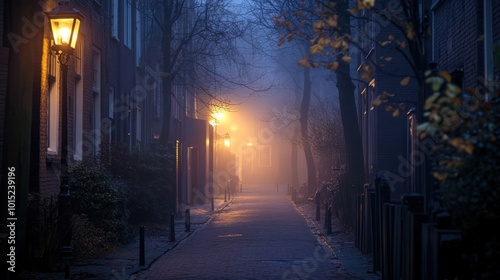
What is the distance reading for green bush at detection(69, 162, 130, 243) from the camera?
16.2m

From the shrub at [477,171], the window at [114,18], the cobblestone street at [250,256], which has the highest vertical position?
the window at [114,18]

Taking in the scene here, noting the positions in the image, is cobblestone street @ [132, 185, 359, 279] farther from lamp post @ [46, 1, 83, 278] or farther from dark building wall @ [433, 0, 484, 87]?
dark building wall @ [433, 0, 484, 87]

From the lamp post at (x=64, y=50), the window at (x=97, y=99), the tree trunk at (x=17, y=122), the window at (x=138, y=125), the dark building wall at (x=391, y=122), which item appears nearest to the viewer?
the tree trunk at (x=17, y=122)

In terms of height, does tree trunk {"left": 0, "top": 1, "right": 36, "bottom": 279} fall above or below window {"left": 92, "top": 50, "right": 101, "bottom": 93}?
below

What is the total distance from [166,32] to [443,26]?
12.4 metres

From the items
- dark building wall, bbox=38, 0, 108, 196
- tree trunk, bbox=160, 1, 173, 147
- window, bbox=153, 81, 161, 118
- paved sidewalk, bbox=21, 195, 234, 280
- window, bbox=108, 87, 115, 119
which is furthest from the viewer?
window, bbox=153, 81, 161, 118

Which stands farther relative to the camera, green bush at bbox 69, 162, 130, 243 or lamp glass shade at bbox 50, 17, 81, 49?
green bush at bbox 69, 162, 130, 243

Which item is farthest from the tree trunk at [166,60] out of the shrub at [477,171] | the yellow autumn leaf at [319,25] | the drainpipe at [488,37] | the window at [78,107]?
the shrub at [477,171]

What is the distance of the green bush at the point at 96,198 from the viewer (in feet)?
53.3

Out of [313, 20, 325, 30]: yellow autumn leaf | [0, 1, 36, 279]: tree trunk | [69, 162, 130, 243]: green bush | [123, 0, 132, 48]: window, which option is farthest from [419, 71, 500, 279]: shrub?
[123, 0, 132, 48]: window

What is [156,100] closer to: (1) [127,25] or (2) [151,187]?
(1) [127,25]

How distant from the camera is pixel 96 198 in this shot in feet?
53.4

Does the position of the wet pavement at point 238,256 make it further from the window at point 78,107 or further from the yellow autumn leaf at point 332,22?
the yellow autumn leaf at point 332,22

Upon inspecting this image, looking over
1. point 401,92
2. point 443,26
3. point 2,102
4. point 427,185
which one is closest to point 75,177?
point 2,102
